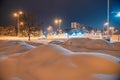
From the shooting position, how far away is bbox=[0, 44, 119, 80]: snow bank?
7.22m

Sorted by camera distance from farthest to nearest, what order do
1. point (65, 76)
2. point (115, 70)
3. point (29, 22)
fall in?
point (29, 22), point (115, 70), point (65, 76)

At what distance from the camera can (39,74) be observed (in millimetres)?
7430

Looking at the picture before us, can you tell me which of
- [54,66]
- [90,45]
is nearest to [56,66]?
[54,66]

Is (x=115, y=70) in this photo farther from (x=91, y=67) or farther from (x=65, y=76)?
(x=65, y=76)

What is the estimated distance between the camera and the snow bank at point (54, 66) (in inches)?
284

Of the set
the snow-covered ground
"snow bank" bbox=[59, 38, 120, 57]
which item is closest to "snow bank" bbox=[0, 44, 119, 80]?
the snow-covered ground

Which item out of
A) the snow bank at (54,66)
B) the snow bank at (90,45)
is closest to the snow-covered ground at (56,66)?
the snow bank at (54,66)

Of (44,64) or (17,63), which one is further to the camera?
(17,63)

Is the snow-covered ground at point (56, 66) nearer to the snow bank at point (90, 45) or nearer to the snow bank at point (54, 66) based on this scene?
the snow bank at point (54, 66)

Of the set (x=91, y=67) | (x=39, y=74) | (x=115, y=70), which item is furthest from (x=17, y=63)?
(x=115, y=70)

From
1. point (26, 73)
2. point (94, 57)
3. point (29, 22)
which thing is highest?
point (29, 22)

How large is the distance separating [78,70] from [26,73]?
195 cm

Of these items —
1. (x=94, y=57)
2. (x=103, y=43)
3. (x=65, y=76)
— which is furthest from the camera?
(x=103, y=43)

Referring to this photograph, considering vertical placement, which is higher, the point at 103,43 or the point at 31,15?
the point at 31,15
